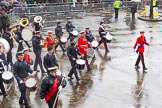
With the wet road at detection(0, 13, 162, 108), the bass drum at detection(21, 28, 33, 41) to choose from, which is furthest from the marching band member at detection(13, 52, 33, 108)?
the bass drum at detection(21, 28, 33, 41)

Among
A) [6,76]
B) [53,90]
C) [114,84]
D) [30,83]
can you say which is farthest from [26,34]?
[53,90]

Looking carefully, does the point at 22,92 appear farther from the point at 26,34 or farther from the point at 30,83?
the point at 26,34

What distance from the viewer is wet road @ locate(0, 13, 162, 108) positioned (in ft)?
41.1

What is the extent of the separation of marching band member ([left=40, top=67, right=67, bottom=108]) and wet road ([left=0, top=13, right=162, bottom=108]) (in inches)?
77.8

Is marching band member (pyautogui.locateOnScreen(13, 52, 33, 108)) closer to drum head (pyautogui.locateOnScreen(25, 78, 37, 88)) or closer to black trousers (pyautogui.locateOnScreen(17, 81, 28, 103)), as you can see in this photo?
black trousers (pyautogui.locateOnScreen(17, 81, 28, 103))

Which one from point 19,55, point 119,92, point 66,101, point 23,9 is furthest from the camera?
point 23,9

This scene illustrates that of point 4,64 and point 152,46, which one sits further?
point 152,46

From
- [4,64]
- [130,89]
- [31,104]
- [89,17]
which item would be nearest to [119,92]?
[130,89]

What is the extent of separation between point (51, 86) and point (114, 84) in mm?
4861

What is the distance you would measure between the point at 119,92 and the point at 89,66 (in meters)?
3.23

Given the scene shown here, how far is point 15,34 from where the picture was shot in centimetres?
1852

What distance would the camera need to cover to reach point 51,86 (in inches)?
398

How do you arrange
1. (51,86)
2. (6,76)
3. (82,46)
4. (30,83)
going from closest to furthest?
(51,86) → (30,83) → (6,76) → (82,46)

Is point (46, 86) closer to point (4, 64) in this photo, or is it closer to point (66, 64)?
point (4, 64)
